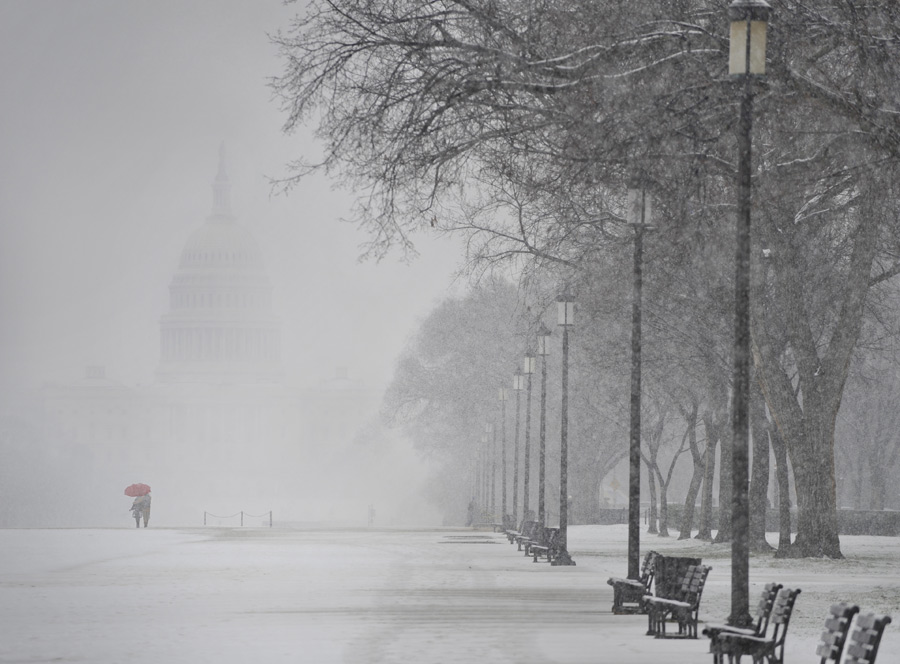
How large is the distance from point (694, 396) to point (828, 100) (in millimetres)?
26809

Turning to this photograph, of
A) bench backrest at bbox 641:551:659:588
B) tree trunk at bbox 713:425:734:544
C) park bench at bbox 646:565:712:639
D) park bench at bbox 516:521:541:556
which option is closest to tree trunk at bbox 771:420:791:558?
tree trunk at bbox 713:425:734:544

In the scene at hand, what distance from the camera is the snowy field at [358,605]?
55.5 feet

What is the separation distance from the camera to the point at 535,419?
3029 inches

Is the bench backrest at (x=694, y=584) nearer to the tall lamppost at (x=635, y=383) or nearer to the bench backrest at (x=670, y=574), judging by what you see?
the bench backrest at (x=670, y=574)

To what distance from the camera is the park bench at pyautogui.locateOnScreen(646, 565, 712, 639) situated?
18234 millimetres

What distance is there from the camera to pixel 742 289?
16344mm

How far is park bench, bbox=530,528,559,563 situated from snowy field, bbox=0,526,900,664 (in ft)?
1.62

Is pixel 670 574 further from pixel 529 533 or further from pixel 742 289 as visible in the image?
pixel 529 533

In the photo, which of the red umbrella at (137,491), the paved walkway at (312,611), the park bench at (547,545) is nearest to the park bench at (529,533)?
the paved walkway at (312,611)

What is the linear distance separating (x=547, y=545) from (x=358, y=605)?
48.8 feet

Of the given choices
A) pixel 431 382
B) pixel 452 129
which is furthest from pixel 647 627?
pixel 431 382

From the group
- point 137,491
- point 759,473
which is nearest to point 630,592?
point 759,473

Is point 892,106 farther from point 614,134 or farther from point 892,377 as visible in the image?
point 892,377

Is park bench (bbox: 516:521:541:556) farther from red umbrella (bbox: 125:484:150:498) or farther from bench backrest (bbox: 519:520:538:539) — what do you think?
red umbrella (bbox: 125:484:150:498)
